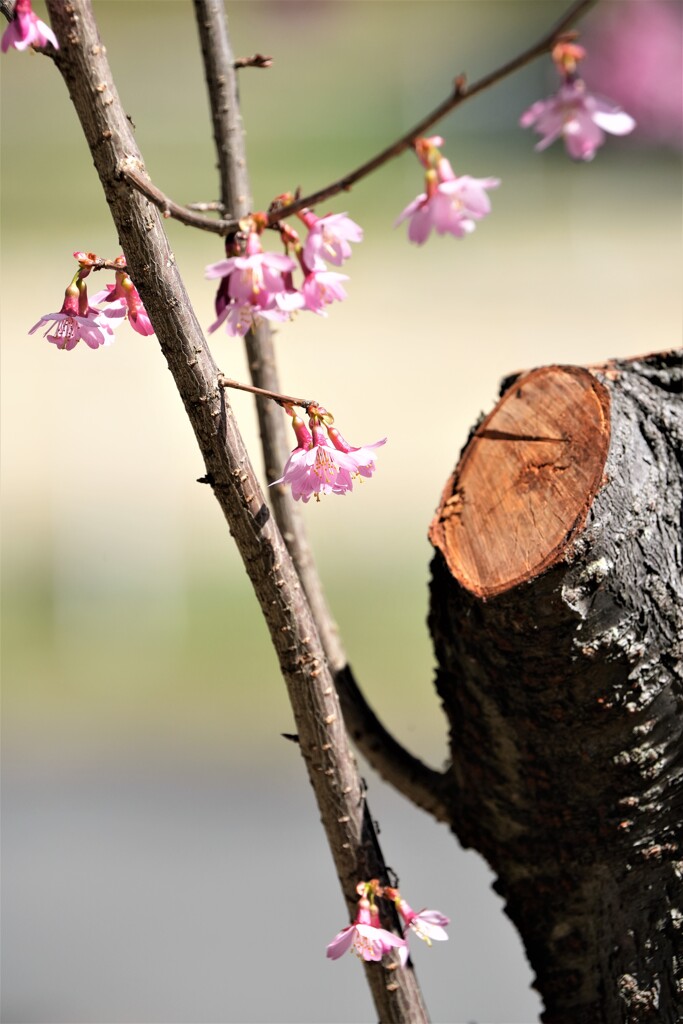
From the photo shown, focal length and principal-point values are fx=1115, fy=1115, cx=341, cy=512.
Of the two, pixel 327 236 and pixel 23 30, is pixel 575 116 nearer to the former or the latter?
pixel 327 236

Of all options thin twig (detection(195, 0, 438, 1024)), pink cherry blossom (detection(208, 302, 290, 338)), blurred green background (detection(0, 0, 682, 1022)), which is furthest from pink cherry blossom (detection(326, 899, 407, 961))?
blurred green background (detection(0, 0, 682, 1022))

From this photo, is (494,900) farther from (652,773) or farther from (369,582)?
(652,773)

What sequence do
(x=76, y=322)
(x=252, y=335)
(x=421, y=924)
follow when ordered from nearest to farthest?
(x=76, y=322) → (x=421, y=924) → (x=252, y=335)

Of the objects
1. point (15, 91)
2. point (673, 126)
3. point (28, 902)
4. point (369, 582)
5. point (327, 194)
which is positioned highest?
point (15, 91)

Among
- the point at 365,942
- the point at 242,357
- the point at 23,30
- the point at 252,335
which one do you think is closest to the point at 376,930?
the point at 365,942

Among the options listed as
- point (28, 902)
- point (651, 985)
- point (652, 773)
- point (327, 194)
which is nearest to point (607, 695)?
point (652, 773)

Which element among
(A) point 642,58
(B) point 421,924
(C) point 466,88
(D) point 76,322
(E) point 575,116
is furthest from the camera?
(A) point 642,58
